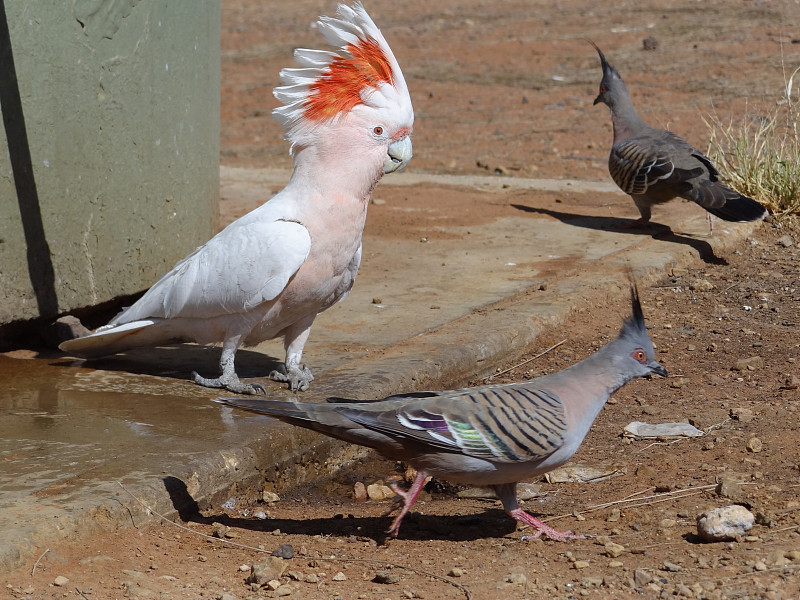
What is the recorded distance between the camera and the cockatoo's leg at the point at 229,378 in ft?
15.5

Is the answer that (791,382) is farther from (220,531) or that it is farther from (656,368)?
(220,531)

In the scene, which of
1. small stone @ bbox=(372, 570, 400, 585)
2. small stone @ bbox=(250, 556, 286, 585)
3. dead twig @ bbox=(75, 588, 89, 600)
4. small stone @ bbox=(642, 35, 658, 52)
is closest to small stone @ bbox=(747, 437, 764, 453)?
small stone @ bbox=(372, 570, 400, 585)

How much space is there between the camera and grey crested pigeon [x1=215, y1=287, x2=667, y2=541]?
3461mm

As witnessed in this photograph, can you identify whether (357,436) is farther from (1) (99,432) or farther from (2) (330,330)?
→ (2) (330,330)

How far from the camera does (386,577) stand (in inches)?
129

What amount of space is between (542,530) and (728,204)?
458cm

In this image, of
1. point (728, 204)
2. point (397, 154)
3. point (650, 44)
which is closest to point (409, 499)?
point (397, 154)

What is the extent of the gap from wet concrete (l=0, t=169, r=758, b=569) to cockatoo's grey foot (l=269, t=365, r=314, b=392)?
0.06 m

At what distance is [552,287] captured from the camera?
259 inches

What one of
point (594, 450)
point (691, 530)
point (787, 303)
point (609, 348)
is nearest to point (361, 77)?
point (609, 348)

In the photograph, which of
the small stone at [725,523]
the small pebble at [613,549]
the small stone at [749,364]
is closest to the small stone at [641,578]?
the small pebble at [613,549]

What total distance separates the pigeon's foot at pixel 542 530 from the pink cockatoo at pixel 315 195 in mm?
1430

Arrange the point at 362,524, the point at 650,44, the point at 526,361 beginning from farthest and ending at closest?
the point at 650,44 < the point at 526,361 < the point at 362,524

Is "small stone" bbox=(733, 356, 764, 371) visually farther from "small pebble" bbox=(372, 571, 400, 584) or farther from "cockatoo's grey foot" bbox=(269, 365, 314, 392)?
"small pebble" bbox=(372, 571, 400, 584)
